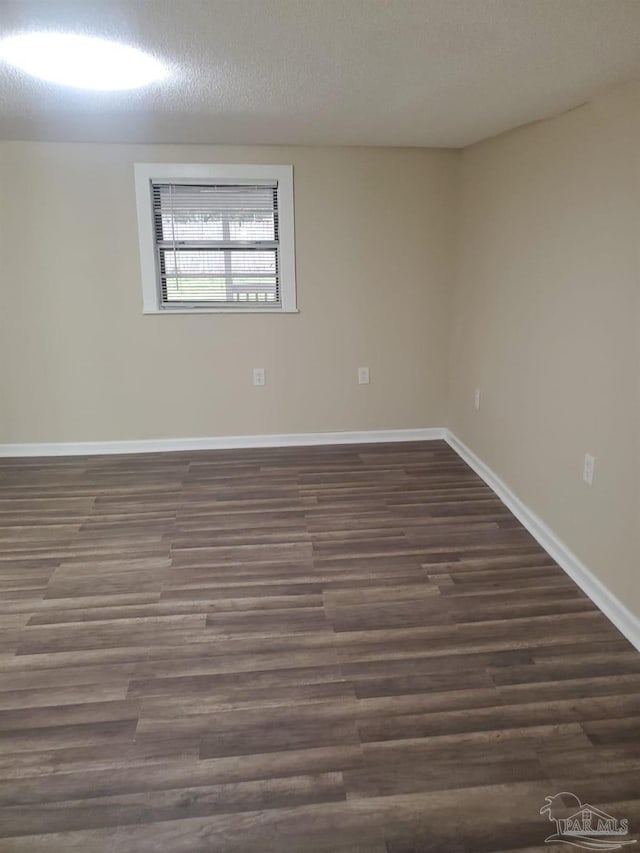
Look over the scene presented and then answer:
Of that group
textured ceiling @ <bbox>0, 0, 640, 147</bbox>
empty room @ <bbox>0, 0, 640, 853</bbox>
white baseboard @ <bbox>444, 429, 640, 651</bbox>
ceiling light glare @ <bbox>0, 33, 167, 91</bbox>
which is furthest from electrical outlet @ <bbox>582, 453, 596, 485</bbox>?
ceiling light glare @ <bbox>0, 33, 167, 91</bbox>

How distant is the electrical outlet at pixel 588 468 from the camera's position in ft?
8.33

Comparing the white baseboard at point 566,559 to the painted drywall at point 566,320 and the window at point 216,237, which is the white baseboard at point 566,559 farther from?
the window at point 216,237

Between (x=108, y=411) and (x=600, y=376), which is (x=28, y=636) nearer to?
(x=108, y=411)

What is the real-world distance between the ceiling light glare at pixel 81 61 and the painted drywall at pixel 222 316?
165 cm

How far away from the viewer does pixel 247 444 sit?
4.43m

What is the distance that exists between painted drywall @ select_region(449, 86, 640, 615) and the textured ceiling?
0.24 meters

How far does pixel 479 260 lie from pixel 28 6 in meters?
2.87

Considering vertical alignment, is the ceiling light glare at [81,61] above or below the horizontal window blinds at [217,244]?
above

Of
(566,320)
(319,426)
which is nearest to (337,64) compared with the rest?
(566,320)

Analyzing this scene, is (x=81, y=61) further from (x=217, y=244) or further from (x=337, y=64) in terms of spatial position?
(x=217, y=244)

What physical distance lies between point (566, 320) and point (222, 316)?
234 cm

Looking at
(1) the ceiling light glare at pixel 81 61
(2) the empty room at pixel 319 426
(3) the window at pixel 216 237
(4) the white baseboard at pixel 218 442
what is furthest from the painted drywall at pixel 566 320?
(1) the ceiling light glare at pixel 81 61

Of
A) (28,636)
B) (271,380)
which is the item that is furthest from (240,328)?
→ (28,636)

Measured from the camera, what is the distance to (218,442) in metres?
4.39
